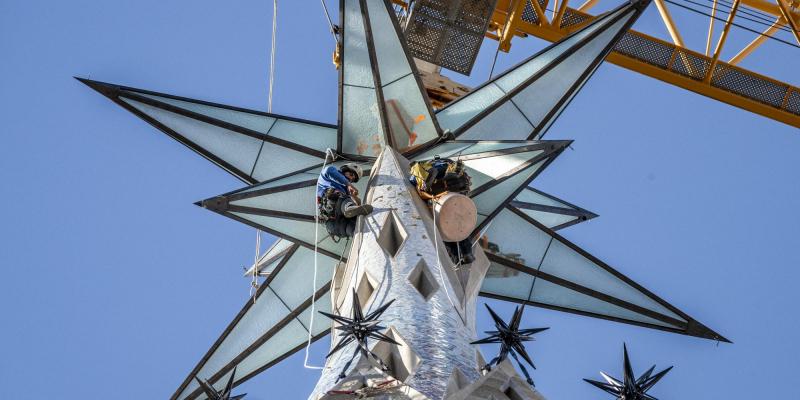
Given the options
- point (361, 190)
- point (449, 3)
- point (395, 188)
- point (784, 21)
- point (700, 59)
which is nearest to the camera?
point (395, 188)

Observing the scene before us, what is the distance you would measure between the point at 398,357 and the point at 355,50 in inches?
285

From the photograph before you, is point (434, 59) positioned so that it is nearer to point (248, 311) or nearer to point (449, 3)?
point (449, 3)

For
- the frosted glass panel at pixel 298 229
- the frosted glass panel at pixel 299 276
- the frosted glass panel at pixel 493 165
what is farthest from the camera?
the frosted glass panel at pixel 299 276

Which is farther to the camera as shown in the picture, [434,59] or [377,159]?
[434,59]

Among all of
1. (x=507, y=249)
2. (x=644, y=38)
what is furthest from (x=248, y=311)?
(x=644, y=38)

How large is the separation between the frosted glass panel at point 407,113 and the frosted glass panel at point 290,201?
6.58 feet

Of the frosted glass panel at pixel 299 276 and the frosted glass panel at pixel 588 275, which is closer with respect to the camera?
the frosted glass panel at pixel 299 276

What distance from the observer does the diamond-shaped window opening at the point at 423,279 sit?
733 inches

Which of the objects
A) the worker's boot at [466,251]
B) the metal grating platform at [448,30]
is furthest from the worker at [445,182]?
the metal grating platform at [448,30]

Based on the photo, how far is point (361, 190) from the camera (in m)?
22.1

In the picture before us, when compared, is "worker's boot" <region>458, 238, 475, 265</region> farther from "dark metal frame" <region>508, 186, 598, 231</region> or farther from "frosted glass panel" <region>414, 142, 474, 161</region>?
"dark metal frame" <region>508, 186, 598, 231</region>

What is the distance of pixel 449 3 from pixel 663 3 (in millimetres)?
9389

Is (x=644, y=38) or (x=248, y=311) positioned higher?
(x=644, y=38)

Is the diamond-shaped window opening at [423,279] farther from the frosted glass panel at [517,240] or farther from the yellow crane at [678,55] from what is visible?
the yellow crane at [678,55]
